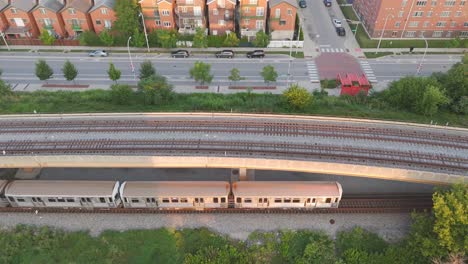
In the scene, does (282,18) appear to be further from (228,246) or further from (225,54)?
(228,246)

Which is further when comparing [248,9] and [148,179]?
[248,9]

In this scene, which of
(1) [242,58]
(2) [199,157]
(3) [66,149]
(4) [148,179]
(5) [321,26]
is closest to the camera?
(2) [199,157]

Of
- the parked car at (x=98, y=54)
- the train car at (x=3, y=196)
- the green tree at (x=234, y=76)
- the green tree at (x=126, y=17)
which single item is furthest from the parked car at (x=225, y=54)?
the train car at (x=3, y=196)

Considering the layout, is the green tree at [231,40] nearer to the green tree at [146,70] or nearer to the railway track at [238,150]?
the green tree at [146,70]

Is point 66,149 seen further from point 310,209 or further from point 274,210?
point 310,209

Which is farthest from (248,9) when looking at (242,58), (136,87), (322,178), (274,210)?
(274,210)

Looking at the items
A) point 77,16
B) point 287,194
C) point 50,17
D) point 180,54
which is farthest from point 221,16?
point 287,194

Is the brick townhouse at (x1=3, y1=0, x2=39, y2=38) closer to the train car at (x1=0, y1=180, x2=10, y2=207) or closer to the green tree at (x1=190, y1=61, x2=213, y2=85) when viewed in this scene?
the green tree at (x1=190, y1=61, x2=213, y2=85)
